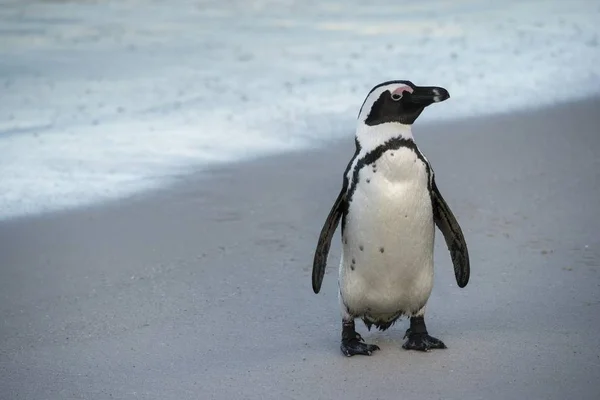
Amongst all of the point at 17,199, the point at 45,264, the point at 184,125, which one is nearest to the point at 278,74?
the point at 184,125

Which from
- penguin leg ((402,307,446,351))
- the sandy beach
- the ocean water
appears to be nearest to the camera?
the sandy beach

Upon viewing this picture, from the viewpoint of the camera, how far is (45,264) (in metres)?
4.73

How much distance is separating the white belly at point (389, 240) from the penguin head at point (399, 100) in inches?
4.2

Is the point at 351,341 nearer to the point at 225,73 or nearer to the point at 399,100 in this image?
the point at 399,100

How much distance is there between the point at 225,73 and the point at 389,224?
208 inches

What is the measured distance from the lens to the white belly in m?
3.54

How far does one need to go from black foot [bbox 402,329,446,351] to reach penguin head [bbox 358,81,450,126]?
25.8 inches

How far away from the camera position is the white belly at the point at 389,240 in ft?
11.6

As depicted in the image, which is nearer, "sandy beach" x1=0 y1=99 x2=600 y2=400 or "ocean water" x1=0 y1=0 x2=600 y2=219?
"sandy beach" x1=0 y1=99 x2=600 y2=400

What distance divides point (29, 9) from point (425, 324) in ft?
30.0

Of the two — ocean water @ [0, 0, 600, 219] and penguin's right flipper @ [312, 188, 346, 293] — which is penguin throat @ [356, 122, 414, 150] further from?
ocean water @ [0, 0, 600, 219]

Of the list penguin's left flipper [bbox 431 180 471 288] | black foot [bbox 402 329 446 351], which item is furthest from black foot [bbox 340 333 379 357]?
penguin's left flipper [bbox 431 180 471 288]

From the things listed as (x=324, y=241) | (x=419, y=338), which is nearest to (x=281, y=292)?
(x=324, y=241)

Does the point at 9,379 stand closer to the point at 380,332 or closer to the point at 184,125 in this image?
the point at 380,332
